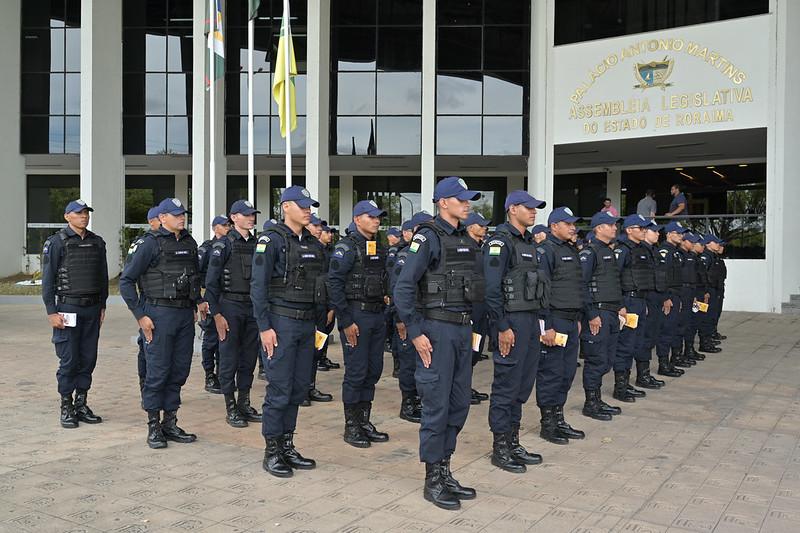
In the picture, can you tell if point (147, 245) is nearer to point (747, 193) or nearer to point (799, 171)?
point (799, 171)

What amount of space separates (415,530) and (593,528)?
110 centimetres

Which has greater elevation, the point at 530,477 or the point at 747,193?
the point at 747,193

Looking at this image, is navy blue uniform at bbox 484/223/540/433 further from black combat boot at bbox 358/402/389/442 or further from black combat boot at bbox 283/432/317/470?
black combat boot at bbox 283/432/317/470

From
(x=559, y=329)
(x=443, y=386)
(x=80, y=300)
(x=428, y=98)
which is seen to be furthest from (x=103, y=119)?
(x=443, y=386)

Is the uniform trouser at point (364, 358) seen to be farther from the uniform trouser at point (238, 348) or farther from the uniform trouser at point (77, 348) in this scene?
the uniform trouser at point (77, 348)

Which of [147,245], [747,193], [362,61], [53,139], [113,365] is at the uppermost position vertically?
[362,61]

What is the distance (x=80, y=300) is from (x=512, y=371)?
165 inches

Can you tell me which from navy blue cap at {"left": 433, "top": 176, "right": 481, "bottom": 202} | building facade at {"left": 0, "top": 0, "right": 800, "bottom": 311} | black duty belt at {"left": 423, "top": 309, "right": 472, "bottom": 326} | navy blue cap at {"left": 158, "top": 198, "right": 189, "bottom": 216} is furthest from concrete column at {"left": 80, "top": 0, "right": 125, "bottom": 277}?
black duty belt at {"left": 423, "top": 309, "right": 472, "bottom": 326}

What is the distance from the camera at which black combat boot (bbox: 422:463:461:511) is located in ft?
15.0

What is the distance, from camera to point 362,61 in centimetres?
2441

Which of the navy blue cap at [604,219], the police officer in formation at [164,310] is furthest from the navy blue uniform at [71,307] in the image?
the navy blue cap at [604,219]

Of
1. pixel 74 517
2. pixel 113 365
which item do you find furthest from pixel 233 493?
pixel 113 365

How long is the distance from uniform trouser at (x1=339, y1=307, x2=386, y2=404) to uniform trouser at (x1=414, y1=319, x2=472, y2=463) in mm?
1554

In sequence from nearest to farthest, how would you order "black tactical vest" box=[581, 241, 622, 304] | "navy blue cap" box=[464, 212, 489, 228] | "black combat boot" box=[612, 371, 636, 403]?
"black tactical vest" box=[581, 241, 622, 304], "black combat boot" box=[612, 371, 636, 403], "navy blue cap" box=[464, 212, 489, 228]
